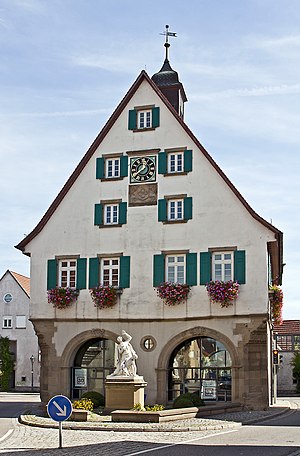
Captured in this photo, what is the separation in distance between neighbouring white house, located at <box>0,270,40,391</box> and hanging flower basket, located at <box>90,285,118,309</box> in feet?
95.5

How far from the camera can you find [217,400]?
31406mm

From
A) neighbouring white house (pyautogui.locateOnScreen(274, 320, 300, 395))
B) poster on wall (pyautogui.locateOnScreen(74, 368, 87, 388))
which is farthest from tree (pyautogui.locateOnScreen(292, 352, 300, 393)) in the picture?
poster on wall (pyautogui.locateOnScreen(74, 368, 87, 388))

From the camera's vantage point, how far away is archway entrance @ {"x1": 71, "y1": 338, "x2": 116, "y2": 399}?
3341cm

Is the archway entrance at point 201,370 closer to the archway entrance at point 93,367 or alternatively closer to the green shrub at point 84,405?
the archway entrance at point 93,367

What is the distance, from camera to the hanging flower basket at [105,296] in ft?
106

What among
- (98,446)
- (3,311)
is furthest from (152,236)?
(3,311)

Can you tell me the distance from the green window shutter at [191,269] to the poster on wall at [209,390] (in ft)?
13.3

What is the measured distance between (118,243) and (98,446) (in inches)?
637

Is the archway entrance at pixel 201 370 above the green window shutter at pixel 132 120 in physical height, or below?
below

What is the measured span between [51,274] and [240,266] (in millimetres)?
8280

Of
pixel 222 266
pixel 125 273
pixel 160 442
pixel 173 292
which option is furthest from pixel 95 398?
pixel 160 442

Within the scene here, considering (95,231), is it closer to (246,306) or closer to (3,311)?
(246,306)

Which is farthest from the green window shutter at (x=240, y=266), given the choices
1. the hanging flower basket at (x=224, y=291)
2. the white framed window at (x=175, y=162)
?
the white framed window at (x=175, y=162)

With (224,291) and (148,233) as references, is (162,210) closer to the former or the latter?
(148,233)
